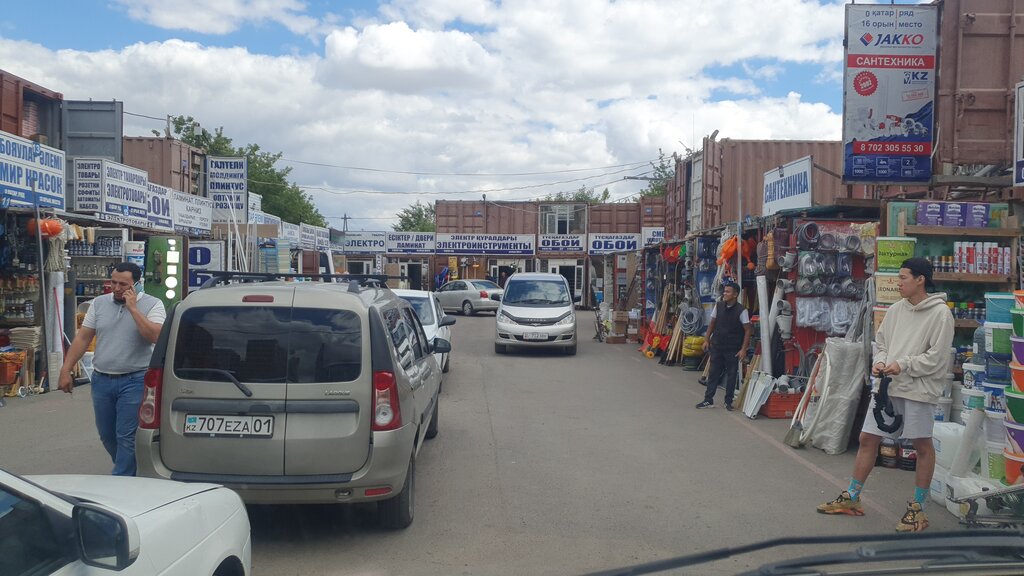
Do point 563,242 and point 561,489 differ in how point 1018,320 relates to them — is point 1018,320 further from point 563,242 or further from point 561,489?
point 563,242

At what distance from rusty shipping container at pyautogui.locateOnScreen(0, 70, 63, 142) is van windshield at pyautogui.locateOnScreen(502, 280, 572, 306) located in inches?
408

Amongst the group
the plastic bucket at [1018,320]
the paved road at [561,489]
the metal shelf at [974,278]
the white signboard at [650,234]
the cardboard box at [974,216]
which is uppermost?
the white signboard at [650,234]

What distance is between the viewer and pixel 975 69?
10.2m

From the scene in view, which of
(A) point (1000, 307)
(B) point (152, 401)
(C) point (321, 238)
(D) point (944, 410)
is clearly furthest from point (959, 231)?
(C) point (321, 238)

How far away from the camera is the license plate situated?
200 inches

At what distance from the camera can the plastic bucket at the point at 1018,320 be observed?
555 centimetres

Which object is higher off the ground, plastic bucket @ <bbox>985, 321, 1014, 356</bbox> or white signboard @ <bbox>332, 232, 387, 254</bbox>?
white signboard @ <bbox>332, 232, 387, 254</bbox>

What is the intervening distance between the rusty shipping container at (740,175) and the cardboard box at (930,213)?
478 inches

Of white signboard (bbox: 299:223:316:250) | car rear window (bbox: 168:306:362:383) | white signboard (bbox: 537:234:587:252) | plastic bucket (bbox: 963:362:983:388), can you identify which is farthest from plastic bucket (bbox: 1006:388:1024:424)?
white signboard (bbox: 537:234:587:252)

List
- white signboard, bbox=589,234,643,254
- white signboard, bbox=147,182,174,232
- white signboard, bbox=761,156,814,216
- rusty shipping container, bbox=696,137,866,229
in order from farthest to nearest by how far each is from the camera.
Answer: white signboard, bbox=589,234,643,254 < rusty shipping container, bbox=696,137,866,229 < white signboard, bbox=147,182,174,232 < white signboard, bbox=761,156,814,216

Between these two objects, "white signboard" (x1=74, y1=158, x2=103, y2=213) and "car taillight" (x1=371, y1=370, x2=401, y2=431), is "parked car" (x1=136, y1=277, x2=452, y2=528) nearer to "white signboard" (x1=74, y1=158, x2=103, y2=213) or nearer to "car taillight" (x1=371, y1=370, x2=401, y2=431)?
"car taillight" (x1=371, y1=370, x2=401, y2=431)

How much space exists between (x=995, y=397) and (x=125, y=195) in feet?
46.9

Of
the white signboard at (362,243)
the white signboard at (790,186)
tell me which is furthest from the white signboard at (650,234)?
the white signboard at (790,186)

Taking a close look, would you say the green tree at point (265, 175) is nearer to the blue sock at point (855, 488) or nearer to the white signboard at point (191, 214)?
the white signboard at point (191, 214)
